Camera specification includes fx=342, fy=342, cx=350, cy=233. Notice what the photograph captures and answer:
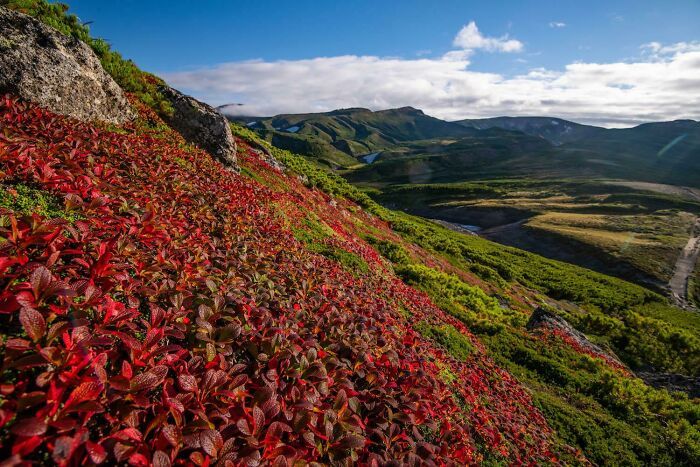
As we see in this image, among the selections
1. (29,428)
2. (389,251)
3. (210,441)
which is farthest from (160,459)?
(389,251)

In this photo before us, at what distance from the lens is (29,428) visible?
2.00 m

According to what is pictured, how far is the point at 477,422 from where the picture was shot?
881 centimetres

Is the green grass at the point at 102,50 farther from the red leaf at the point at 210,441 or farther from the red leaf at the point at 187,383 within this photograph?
the red leaf at the point at 210,441

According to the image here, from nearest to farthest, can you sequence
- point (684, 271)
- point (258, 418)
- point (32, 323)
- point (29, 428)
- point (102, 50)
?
1. point (29, 428)
2. point (32, 323)
3. point (258, 418)
4. point (102, 50)
5. point (684, 271)

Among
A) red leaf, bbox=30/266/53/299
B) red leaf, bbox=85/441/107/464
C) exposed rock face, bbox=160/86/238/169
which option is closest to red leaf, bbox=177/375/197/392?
red leaf, bbox=85/441/107/464

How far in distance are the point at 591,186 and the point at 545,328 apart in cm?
14286

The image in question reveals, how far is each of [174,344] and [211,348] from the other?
387mm

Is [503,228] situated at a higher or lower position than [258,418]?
lower

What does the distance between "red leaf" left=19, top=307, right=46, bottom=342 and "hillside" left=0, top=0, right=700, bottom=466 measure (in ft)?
0.06

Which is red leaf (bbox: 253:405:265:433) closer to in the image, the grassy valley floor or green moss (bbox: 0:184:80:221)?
green moss (bbox: 0:184:80:221)

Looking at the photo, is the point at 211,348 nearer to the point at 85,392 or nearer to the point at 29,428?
the point at 85,392

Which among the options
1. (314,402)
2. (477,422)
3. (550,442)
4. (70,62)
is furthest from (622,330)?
(70,62)

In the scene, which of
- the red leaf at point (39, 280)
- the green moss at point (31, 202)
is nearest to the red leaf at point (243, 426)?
the red leaf at point (39, 280)

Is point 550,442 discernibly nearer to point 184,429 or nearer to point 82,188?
point 184,429
